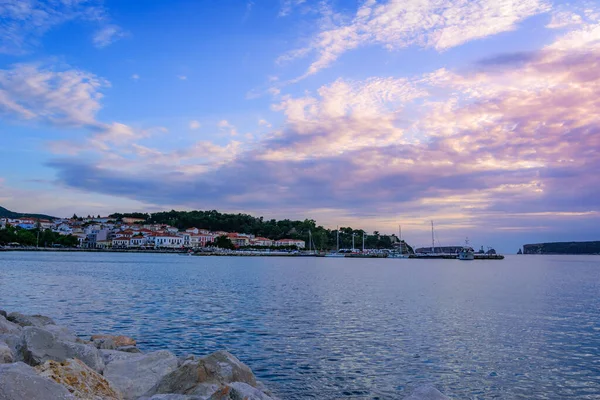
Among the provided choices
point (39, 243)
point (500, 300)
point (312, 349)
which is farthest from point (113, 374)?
point (39, 243)

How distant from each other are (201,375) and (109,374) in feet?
8.72

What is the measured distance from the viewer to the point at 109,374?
1097 centimetres

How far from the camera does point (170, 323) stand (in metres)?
23.3

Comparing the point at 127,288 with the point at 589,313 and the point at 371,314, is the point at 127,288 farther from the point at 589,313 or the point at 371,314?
the point at 589,313

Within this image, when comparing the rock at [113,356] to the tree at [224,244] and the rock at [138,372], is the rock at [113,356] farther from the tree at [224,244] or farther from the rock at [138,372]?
the tree at [224,244]

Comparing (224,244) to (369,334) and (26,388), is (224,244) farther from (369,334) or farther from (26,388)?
(26,388)

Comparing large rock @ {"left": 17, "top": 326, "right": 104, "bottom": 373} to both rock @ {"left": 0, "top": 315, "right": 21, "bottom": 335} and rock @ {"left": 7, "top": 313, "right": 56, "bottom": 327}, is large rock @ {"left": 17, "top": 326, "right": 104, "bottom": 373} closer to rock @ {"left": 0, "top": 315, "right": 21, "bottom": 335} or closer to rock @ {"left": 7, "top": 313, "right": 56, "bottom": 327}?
rock @ {"left": 0, "top": 315, "right": 21, "bottom": 335}

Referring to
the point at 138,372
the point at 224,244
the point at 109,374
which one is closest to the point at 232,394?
the point at 109,374

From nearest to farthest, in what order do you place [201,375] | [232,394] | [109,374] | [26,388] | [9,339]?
[26,388] → [232,394] → [201,375] → [109,374] → [9,339]

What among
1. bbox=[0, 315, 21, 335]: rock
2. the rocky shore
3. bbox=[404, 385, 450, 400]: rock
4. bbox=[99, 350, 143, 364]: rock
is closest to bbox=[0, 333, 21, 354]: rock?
the rocky shore

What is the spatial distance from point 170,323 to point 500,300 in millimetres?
24647

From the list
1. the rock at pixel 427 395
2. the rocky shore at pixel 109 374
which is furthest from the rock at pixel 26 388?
the rock at pixel 427 395

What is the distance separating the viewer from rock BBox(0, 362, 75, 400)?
5539 mm

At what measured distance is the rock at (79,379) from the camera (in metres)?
7.16
